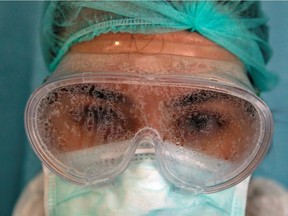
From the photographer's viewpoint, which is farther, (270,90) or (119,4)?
(270,90)

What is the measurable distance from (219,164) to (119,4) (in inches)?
13.6

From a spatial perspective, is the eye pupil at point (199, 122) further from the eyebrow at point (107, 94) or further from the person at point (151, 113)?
the eyebrow at point (107, 94)

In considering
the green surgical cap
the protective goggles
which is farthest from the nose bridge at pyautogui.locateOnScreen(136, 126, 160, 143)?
the green surgical cap

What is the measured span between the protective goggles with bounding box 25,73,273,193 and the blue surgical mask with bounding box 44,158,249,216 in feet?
0.06

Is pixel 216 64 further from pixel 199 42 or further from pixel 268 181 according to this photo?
pixel 268 181

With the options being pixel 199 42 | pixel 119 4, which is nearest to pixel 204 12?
pixel 199 42

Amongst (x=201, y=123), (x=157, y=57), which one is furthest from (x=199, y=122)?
(x=157, y=57)

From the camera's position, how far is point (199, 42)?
3.01 ft

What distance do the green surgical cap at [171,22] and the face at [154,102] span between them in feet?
0.06

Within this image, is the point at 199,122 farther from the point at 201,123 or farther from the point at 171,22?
the point at 171,22

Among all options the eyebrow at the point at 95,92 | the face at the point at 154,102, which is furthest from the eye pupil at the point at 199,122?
the eyebrow at the point at 95,92

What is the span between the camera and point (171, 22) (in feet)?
2.95

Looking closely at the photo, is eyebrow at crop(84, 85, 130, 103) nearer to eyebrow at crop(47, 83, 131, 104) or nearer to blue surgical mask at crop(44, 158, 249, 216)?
eyebrow at crop(47, 83, 131, 104)

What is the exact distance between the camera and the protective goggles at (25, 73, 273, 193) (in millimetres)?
868
